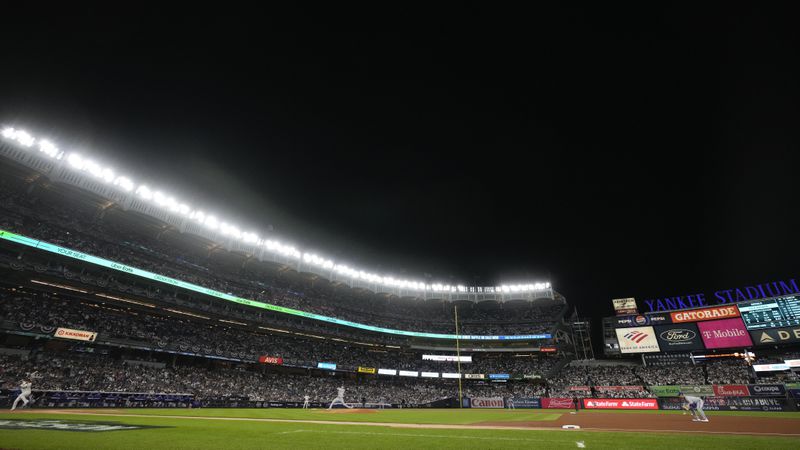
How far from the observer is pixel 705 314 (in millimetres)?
49219

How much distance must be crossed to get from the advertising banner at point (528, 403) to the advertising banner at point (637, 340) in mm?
21074

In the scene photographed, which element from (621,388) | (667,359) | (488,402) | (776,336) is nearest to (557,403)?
(621,388)

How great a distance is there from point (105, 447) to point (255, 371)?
41.6 metres

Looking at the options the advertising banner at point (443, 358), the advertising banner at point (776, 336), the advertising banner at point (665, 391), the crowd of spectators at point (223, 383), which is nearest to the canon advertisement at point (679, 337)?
the advertising banner at point (776, 336)

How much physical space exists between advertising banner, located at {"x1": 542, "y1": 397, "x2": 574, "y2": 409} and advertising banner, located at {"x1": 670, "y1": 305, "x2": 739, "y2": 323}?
82.1 ft

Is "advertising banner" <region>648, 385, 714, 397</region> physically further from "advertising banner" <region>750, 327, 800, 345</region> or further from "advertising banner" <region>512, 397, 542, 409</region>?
"advertising banner" <region>750, 327, 800, 345</region>

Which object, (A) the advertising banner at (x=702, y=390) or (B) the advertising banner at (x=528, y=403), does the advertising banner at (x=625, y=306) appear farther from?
(B) the advertising banner at (x=528, y=403)

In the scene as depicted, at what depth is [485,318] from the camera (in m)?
67.4

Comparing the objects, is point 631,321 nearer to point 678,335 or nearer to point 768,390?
point 678,335

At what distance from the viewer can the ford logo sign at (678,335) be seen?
4956 centimetres

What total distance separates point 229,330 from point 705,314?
67696 mm

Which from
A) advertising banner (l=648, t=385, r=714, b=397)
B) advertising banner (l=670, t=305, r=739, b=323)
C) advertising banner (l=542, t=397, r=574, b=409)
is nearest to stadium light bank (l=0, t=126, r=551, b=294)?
advertising banner (l=670, t=305, r=739, b=323)

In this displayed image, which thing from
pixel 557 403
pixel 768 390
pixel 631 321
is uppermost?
pixel 768 390

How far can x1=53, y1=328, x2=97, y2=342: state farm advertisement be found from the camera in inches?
1120
